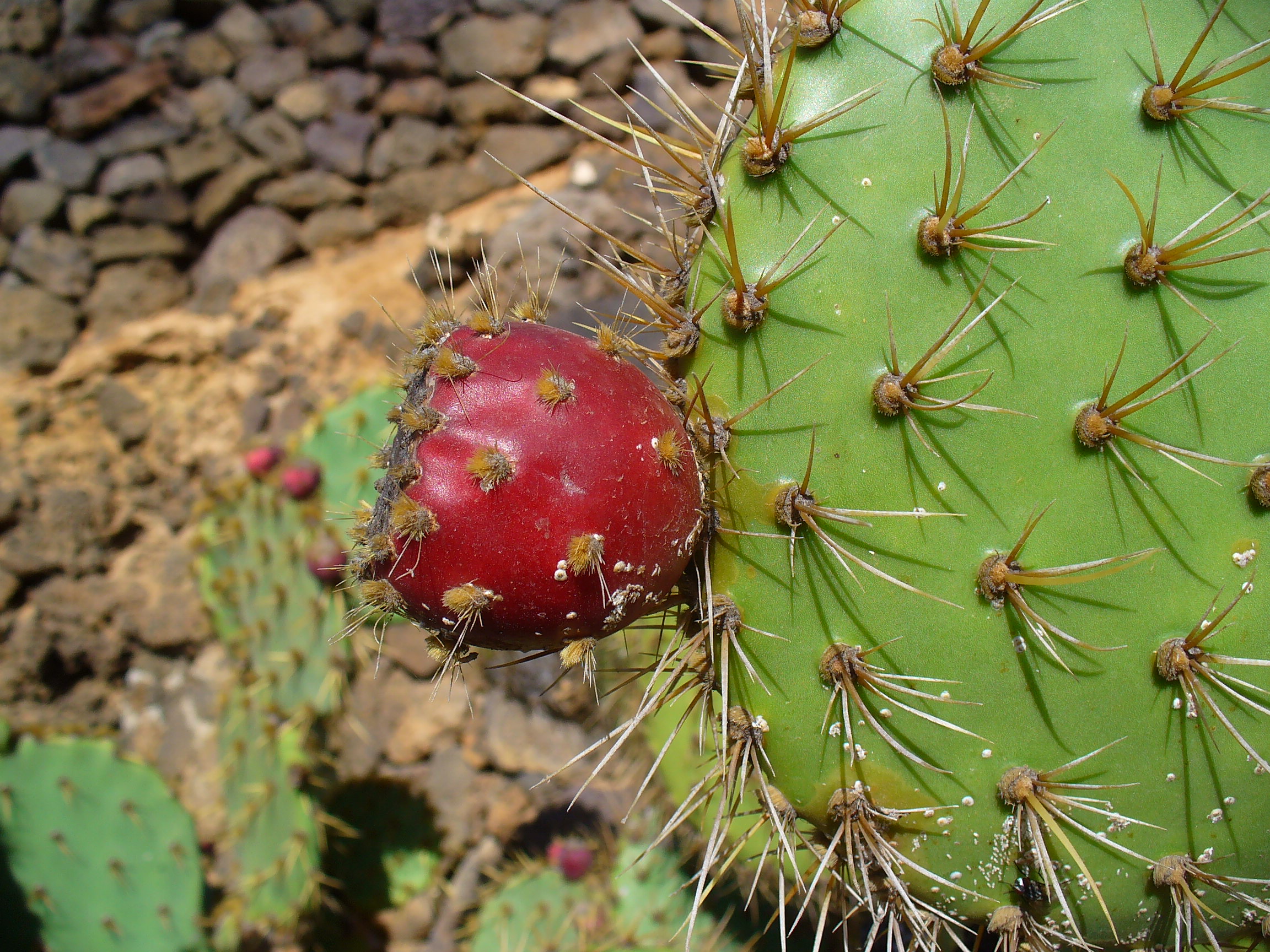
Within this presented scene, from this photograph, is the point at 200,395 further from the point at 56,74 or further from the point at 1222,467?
the point at 1222,467

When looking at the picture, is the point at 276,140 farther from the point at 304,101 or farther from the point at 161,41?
the point at 161,41

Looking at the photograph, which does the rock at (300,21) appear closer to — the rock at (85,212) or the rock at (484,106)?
the rock at (484,106)

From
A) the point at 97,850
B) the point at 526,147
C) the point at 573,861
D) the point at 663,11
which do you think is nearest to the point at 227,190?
the point at 526,147

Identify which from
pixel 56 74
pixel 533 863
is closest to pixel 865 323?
pixel 533 863

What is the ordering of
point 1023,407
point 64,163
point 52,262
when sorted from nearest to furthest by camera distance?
1. point 1023,407
2. point 52,262
3. point 64,163

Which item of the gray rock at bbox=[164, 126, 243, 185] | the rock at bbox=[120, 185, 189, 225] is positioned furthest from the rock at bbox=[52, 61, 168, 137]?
the rock at bbox=[120, 185, 189, 225]

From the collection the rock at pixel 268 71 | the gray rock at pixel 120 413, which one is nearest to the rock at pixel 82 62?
the rock at pixel 268 71
